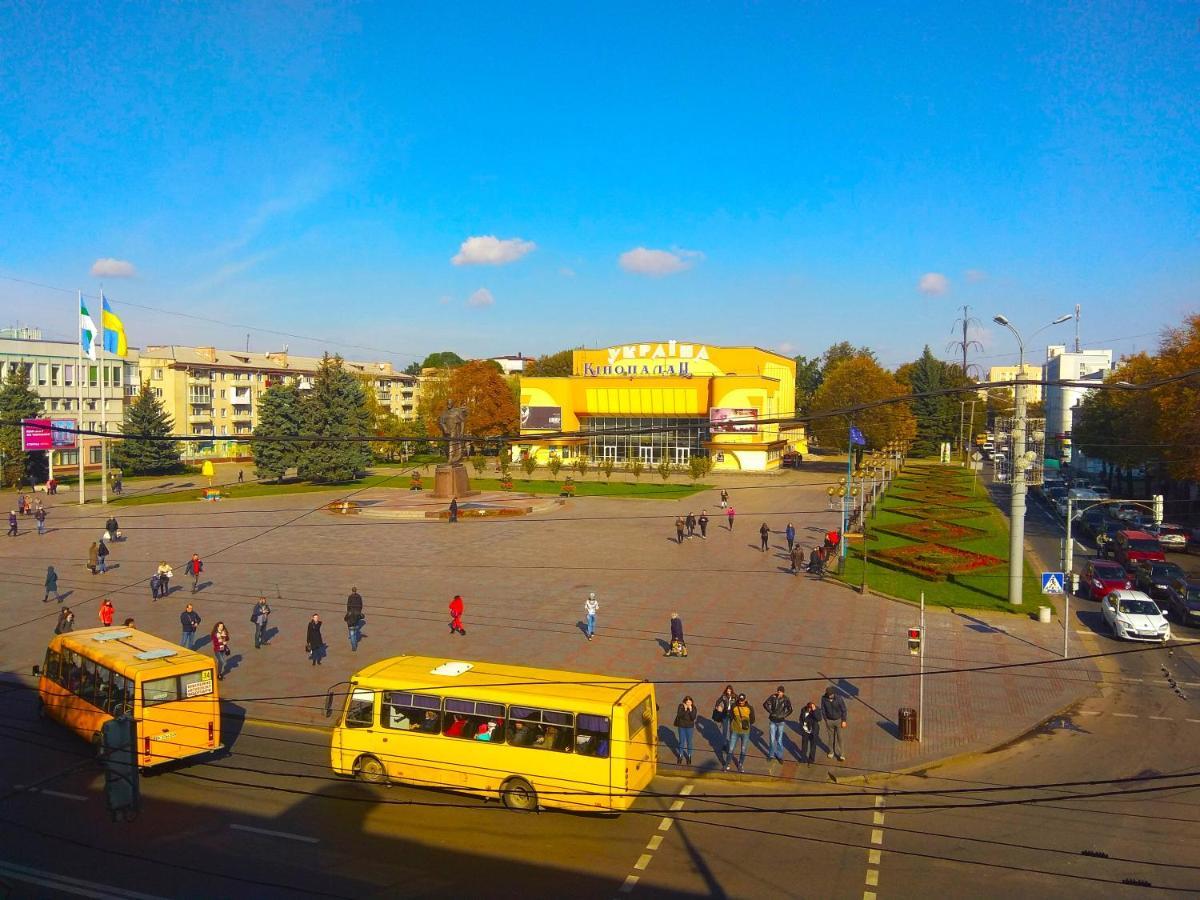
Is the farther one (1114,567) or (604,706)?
(1114,567)

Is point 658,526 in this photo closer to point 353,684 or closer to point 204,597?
point 204,597

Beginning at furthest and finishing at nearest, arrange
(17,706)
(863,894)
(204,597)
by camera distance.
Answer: (204,597), (17,706), (863,894)

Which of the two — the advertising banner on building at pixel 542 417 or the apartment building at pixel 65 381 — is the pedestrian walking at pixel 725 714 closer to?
the advertising banner on building at pixel 542 417

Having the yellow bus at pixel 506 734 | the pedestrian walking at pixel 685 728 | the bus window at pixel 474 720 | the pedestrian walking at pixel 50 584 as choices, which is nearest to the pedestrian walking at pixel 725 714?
the pedestrian walking at pixel 685 728

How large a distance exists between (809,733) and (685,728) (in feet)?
6.50

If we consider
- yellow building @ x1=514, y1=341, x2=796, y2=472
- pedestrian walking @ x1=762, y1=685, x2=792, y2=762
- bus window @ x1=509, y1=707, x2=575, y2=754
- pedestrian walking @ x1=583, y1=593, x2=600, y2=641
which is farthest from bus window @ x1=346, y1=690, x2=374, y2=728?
yellow building @ x1=514, y1=341, x2=796, y2=472

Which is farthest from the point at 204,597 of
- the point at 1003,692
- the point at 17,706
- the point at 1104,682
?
the point at 1104,682

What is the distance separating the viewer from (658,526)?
3888 centimetres

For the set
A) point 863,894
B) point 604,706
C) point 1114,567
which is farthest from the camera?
point 1114,567

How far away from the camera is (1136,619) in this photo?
20.9 m

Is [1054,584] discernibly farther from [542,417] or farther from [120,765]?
[542,417]

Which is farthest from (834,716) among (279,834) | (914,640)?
(279,834)

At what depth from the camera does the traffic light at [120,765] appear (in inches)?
254

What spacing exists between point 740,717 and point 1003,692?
6848 mm
